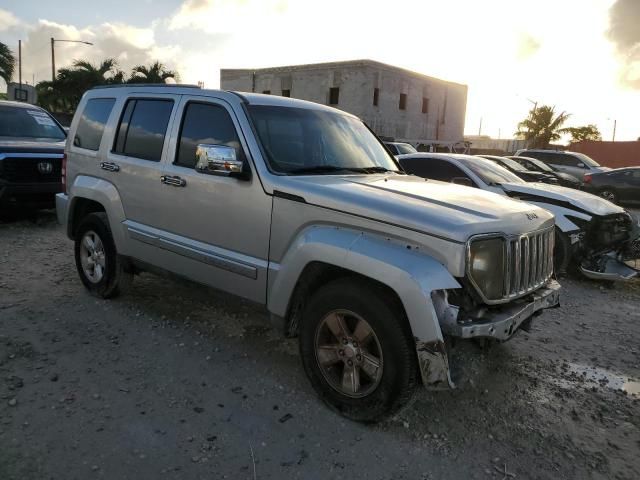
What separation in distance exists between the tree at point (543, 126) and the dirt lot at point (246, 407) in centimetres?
4261

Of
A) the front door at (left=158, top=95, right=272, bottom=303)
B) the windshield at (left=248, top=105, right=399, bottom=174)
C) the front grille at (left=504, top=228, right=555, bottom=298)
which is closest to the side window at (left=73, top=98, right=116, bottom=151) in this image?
the front door at (left=158, top=95, right=272, bottom=303)

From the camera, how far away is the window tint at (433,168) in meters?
8.05

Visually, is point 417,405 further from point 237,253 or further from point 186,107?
point 186,107

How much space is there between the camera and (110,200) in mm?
4688

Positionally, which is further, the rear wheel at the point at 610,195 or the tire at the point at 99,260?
the rear wheel at the point at 610,195

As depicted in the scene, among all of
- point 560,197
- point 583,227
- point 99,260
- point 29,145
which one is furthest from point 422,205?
point 29,145

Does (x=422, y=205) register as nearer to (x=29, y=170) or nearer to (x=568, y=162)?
(x=29, y=170)

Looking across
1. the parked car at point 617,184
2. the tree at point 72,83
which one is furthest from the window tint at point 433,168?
the tree at point 72,83

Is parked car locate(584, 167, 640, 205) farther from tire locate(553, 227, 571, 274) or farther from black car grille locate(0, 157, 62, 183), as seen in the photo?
black car grille locate(0, 157, 62, 183)

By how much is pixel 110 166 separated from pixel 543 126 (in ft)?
146

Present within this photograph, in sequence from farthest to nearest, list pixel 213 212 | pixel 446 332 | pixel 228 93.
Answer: pixel 228 93, pixel 213 212, pixel 446 332

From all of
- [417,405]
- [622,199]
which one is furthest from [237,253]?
[622,199]

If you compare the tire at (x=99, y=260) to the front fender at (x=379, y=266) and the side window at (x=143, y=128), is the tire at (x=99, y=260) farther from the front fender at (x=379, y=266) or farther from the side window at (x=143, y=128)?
the front fender at (x=379, y=266)

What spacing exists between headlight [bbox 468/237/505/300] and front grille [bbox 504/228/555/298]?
0.17 ft
